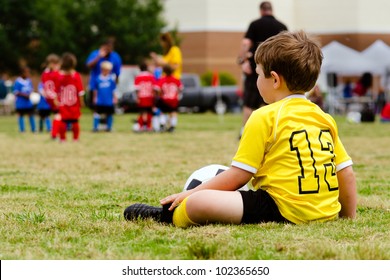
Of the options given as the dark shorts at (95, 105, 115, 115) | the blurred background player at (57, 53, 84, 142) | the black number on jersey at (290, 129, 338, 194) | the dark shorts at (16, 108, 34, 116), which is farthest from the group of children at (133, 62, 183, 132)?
the black number on jersey at (290, 129, 338, 194)

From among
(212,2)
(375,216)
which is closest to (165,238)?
(375,216)

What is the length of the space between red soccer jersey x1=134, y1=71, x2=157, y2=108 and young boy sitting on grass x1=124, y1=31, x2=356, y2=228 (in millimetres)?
15607

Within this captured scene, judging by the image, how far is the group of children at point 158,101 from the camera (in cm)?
2036

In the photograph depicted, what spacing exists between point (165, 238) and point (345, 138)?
12.3 metres

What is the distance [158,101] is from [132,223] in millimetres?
15110

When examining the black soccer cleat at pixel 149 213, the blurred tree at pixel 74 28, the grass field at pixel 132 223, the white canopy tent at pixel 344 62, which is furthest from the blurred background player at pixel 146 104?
the blurred tree at pixel 74 28

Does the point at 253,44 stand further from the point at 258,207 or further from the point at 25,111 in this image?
the point at 25,111

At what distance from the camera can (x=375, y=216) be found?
5930 mm

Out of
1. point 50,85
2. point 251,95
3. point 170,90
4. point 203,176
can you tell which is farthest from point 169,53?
point 203,176

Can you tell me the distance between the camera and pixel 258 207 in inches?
210

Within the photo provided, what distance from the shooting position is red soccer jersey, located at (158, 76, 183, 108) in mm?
20344

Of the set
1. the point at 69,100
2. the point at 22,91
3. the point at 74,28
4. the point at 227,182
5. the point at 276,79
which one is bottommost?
the point at 22,91

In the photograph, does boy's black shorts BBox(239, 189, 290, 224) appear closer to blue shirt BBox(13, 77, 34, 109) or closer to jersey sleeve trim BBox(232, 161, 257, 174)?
jersey sleeve trim BBox(232, 161, 257, 174)
